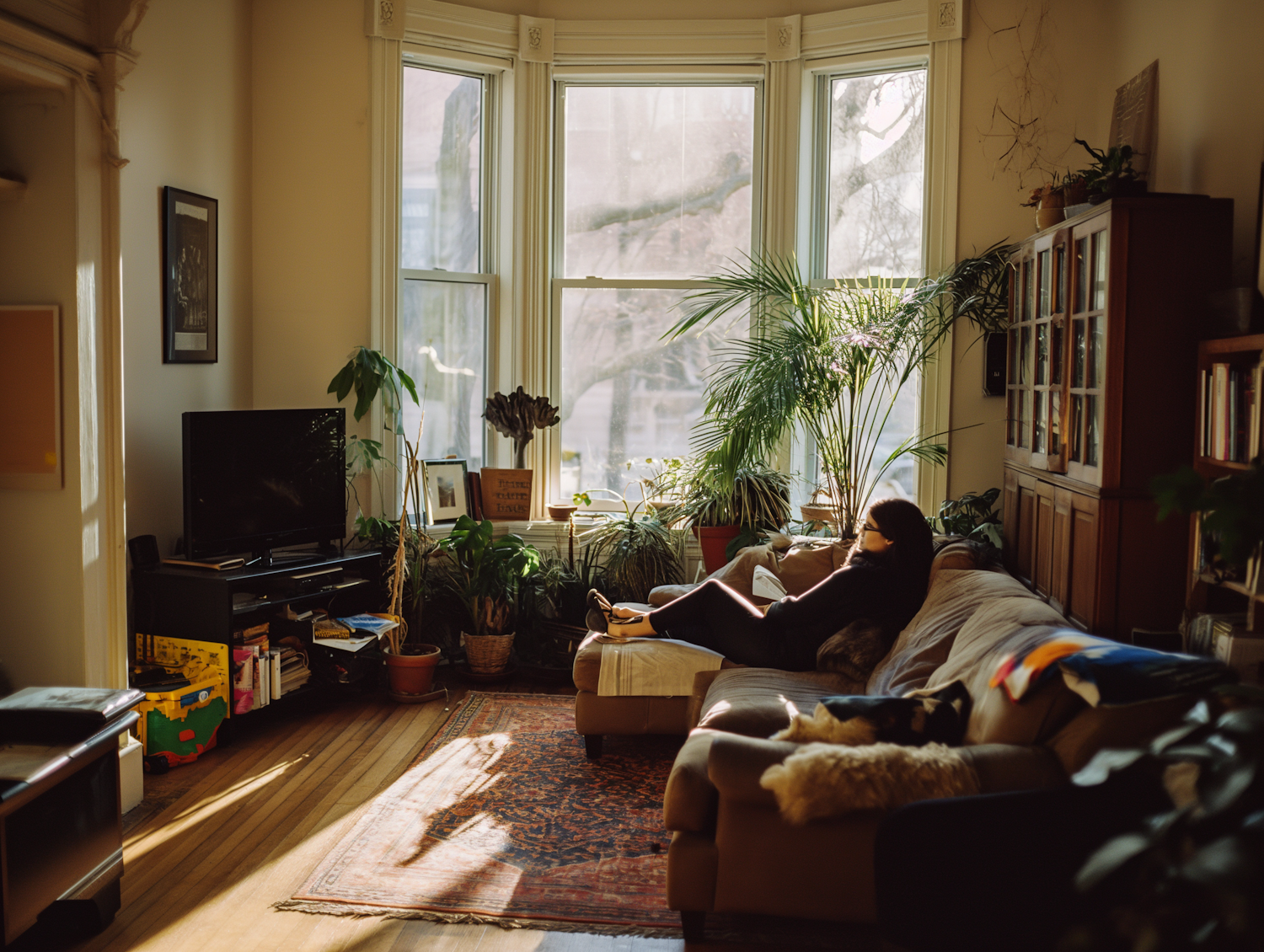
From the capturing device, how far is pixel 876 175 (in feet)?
16.9

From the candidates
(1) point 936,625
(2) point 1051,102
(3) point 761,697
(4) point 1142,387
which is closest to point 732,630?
(3) point 761,697

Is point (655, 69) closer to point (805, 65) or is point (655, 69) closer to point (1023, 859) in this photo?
point (805, 65)

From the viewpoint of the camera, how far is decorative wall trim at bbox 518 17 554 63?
516cm

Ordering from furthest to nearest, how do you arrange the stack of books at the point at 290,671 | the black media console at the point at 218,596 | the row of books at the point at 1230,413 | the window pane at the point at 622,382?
the window pane at the point at 622,382
the stack of books at the point at 290,671
the black media console at the point at 218,596
the row of books at the point at 1230,413

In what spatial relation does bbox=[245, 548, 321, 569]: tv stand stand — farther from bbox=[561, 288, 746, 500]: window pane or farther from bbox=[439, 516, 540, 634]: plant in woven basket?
bbox=[561, 288, 746, 500]: window pane

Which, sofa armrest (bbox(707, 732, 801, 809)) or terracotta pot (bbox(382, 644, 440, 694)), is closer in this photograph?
sofa armrest (bbox(707, 732, 801, 809))

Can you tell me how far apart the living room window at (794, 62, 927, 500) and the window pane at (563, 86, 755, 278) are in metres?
0.39

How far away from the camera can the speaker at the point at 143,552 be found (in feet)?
13.2

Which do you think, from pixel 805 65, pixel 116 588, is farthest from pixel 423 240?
pixel 116 588

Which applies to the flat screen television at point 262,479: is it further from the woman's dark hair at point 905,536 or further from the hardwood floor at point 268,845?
the woman's dark hair at point 905,536

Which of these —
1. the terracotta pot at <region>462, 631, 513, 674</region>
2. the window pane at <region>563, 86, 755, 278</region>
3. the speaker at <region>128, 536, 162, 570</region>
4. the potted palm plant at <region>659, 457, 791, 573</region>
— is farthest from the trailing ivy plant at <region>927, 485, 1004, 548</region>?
the speaker at <region>128, 536, 162, 570</region>

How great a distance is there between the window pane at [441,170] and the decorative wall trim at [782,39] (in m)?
1.49

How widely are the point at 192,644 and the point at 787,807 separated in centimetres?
266

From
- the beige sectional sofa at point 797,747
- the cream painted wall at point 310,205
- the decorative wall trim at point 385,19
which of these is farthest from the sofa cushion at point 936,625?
the decorative wall trim at point 385,19
